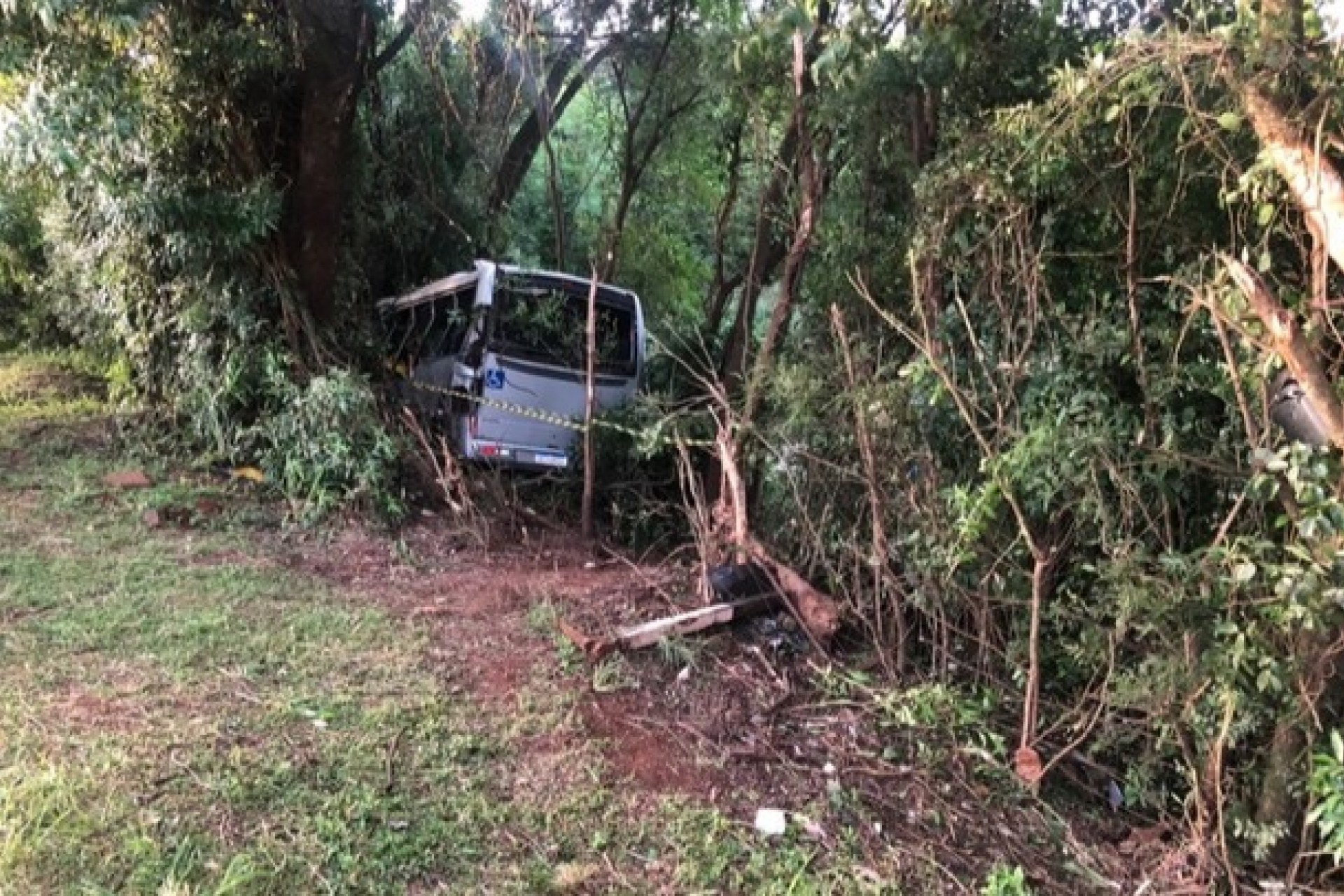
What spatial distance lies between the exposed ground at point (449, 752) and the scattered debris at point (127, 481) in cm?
122

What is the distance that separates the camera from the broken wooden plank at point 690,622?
14.9ft

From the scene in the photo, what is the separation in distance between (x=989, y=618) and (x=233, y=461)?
5.62 m

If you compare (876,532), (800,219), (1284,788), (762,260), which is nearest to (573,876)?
(876,532)

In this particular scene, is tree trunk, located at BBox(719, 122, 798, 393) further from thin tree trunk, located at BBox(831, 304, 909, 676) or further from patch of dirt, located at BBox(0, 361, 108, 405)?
patch of dirt, located at BBox(0, 361, 108, 405)

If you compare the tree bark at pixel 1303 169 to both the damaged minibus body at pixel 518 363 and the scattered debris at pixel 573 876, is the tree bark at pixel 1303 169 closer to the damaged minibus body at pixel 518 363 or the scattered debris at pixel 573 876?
the scattered debris at pixel 573 876

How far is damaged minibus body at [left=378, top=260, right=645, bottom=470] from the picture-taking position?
305 inches

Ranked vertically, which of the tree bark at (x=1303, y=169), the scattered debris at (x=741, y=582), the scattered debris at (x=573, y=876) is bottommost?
the scattered debris at (x=573, y=876)

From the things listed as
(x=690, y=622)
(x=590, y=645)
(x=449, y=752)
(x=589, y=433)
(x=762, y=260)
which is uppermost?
(x=762, y=260)

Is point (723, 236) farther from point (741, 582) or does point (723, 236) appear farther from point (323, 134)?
point (741, 582)

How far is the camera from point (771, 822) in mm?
3525

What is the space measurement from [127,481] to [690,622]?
4.43 metres

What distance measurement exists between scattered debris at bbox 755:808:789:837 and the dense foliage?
112 centimetres

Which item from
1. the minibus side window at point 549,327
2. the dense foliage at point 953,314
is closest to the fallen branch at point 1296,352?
the dense foliage at point 953,314

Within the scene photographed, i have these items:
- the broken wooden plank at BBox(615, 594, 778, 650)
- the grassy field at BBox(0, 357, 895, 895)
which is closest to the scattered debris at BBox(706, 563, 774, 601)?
Answer: the broken wooden plank at BBox(615, 594, 778, 650)
